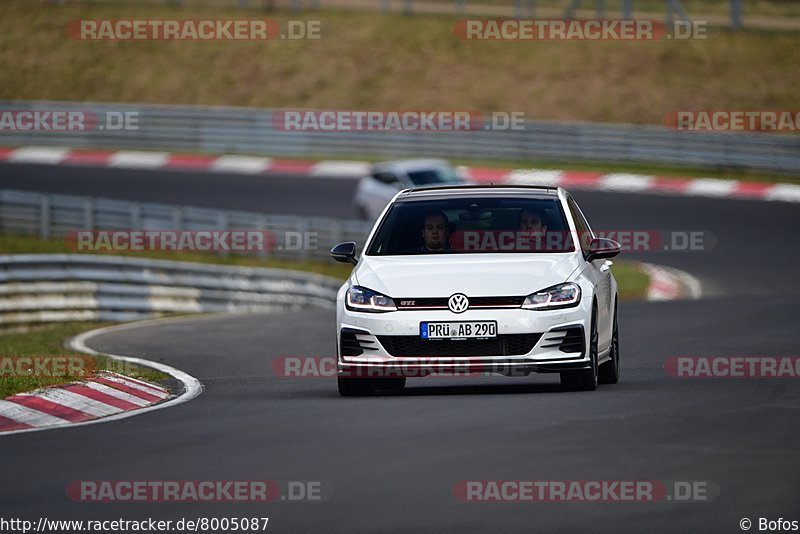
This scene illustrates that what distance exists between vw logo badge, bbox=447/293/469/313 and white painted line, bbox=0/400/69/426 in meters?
2.70

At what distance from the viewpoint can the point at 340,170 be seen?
3991 centimetres

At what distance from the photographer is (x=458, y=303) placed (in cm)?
1162

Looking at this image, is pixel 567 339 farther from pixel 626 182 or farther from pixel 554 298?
pixel 626 182

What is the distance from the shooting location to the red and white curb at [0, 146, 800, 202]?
3491 centimetres

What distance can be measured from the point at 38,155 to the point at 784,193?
1865 centimetres

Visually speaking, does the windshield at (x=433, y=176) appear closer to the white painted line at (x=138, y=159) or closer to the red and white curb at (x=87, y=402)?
the white painted line at (x=138, y=159)

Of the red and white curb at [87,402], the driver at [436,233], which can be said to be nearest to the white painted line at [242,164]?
the red and white curb at [87,402]

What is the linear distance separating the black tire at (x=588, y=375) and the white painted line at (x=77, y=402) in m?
3.14

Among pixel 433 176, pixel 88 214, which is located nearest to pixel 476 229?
pixel 88 214

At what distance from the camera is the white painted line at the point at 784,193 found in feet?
110

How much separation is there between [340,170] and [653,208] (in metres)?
9.18

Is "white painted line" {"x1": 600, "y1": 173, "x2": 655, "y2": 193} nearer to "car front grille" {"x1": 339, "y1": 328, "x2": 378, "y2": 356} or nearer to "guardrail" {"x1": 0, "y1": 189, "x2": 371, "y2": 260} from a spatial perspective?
"guardrail" {"x1": 0, "y1": 189, "x2": 371, "y2": 260}

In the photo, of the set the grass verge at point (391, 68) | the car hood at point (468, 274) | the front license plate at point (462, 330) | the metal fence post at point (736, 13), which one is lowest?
the front license plate at point (462, 330)

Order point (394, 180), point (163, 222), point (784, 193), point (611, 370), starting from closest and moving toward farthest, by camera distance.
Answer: point (611, 370)
point (163, 222)
point (394, 180)
point (784, 193)
